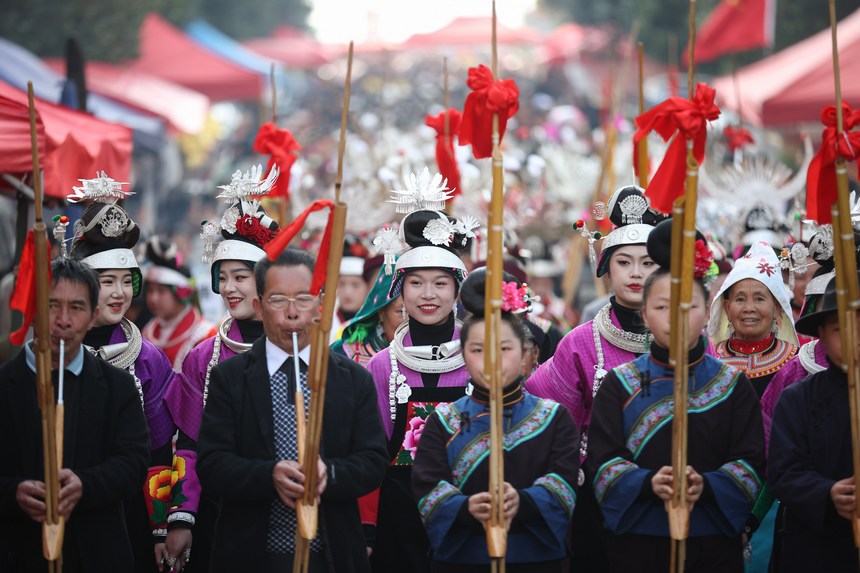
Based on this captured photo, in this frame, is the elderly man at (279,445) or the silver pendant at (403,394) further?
the silver pendant at (403,394)

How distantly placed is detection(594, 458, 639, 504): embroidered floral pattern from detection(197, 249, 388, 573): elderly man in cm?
76

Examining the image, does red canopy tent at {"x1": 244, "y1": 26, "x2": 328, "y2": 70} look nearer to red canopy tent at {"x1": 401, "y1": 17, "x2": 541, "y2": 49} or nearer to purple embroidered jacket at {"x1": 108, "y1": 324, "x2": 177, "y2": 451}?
red canopy tent at {"x1": 401, "y1": 17, "x2": 541, "y2": 49}

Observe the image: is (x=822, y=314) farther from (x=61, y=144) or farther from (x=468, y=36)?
(x=468, y=36)

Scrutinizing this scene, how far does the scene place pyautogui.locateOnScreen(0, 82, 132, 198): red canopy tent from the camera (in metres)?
5.88

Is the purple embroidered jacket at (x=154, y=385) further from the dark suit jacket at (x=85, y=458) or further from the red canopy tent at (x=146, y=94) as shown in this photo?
the red canopy tent at (x=146, y=94)

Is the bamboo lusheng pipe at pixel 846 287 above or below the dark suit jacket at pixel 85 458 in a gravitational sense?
above

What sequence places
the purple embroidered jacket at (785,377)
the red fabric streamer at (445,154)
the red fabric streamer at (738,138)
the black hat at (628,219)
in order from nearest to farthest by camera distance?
the purple embroidered jacket at (785,377), the black hat at (628,219), the red fabric streamer at (445,154), the red fabric streamer at (738,138)

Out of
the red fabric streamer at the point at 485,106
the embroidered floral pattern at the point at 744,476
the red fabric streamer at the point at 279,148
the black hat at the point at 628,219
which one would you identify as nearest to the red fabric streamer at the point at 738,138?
the red fabric streamer at the point at 279,148

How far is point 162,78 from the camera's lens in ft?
69.5

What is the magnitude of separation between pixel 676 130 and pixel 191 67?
18445mm

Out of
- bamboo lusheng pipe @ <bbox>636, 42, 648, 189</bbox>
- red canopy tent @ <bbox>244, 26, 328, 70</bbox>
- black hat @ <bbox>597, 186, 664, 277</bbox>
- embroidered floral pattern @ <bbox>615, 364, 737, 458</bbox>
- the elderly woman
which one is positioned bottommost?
embroidered floral pattern @ <bbox>615, 364, 737, 458</bbox>

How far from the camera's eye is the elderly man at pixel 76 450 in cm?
402

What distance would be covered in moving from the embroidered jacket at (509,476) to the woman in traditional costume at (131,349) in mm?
1312

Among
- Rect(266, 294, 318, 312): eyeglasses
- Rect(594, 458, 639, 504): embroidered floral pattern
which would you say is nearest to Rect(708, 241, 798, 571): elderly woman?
Rect(594, 458, 639, 504): embroidered floral pattern
